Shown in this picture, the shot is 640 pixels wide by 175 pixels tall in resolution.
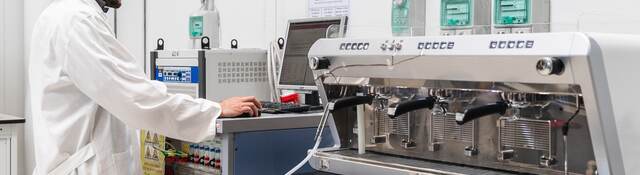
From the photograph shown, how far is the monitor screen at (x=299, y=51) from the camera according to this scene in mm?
2232

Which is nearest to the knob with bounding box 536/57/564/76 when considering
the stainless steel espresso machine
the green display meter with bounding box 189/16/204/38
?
the stainless steel espresso machine

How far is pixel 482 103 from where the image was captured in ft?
4.67

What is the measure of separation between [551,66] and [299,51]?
4.06 ft

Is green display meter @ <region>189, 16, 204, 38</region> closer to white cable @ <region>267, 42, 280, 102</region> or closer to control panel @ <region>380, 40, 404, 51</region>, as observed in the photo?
white cable @ <region>267, 42, 280, 102</region>

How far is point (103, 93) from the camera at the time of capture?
67.1 inches

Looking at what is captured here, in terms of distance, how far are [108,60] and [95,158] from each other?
293 millimetres

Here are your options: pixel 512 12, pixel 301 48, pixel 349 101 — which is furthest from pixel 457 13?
pixel 301 48

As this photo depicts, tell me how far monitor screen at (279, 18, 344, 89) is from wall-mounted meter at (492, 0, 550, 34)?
1.87 feet

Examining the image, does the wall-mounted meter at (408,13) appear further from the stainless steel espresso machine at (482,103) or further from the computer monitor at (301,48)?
the stainless steel espresso machine at (482,103)

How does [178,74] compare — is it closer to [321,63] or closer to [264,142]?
[264,142]

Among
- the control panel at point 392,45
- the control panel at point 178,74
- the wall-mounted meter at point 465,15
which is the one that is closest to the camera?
the control panel at point 392,45

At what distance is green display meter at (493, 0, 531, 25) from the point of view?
176 cm

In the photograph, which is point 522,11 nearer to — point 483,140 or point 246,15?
point 483,140

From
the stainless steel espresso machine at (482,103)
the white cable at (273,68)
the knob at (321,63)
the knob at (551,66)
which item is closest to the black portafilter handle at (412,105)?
the stainless steel espresso machine at (482,103)
